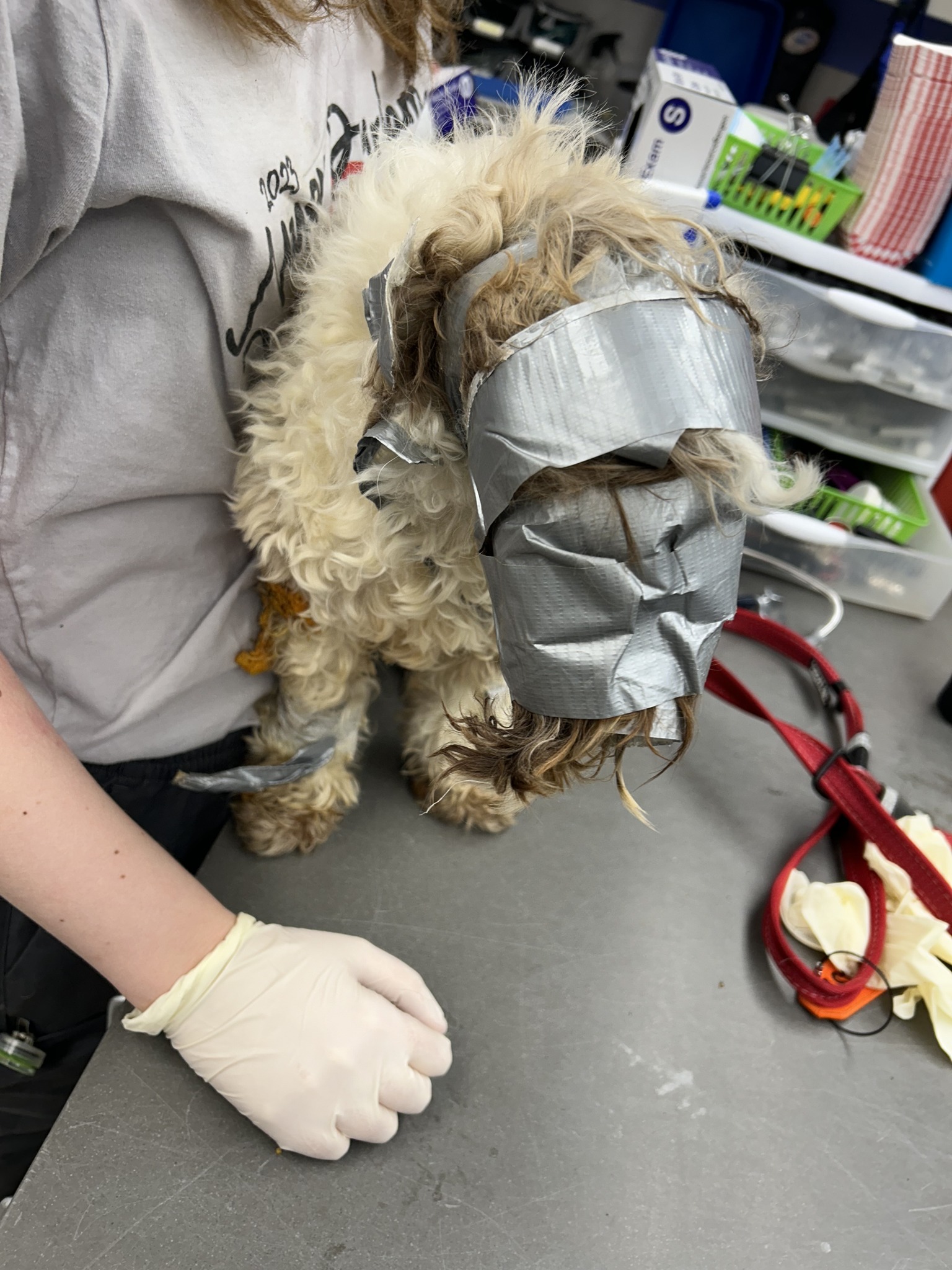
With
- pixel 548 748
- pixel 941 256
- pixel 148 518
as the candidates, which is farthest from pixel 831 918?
pixel 941 256

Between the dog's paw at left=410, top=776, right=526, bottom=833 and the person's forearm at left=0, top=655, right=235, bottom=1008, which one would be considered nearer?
the person's forearm at left=0, top=655, right=235, bottom=1008

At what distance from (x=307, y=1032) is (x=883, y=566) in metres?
0.93

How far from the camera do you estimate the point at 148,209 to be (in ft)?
1.51

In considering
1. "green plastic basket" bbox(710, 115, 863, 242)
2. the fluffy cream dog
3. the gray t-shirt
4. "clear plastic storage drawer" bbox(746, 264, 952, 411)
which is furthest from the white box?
the fluffy cream dog

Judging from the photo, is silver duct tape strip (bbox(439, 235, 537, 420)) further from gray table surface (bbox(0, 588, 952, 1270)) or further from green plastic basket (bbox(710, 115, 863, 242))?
green plastic basket (bbox(710, 115, 863, 242))

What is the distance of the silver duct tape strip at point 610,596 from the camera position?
0.37 metres

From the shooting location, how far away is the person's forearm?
45 cm

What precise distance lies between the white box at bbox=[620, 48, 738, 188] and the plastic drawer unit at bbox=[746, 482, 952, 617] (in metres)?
0.45

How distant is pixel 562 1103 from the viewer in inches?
22.2

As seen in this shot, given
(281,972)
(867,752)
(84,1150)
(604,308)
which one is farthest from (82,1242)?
(867,752)

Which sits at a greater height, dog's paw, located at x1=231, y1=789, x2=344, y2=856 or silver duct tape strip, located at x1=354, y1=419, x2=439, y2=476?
silver duct tape strip, located at x1=354, y1=419, x2=439, y2=476

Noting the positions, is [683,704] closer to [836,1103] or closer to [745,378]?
[745,378]

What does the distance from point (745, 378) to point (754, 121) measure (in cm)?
86

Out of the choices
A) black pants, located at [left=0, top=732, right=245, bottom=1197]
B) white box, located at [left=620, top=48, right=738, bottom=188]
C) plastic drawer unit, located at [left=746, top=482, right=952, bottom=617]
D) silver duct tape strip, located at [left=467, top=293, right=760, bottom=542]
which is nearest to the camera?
silver duct tape strip, located at [left=467, top=293, right=760, bottom=542]
